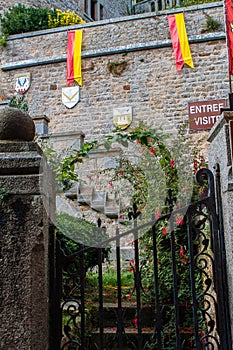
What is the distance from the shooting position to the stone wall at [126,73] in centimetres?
1464

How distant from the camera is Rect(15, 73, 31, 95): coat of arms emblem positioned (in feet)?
52.7

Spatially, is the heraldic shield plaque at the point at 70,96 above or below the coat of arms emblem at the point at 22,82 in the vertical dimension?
below

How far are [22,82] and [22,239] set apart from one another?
1420 centimetres

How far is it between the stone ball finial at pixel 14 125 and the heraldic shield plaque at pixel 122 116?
12.1m

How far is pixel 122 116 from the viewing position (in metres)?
15.0

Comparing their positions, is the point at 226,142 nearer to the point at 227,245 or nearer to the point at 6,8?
the point at 227,245

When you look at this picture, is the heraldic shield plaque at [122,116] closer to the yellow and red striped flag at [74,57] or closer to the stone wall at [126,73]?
the stone wall at [126,73]

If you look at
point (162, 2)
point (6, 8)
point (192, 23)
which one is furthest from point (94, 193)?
point (162, 2)

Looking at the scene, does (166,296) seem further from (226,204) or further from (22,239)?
(22,239)

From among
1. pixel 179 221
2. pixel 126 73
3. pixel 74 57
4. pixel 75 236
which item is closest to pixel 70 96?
pixel 74 57

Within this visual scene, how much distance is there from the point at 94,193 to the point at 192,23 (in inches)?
334

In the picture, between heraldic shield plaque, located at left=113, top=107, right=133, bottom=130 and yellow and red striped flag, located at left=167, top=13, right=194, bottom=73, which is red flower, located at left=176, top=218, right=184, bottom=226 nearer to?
heraldic shield plaque, located at left=113, top=107, right=133, bottom=130

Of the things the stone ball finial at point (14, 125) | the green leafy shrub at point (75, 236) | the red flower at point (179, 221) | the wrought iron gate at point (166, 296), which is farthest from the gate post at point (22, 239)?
the red flower at point (179, 221)

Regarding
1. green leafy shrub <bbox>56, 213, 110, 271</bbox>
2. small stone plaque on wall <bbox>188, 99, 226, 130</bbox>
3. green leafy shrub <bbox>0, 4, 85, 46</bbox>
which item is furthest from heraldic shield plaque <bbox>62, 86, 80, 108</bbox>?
green leafy shrub <bbox>56, 213, 110, 271</bbox>
